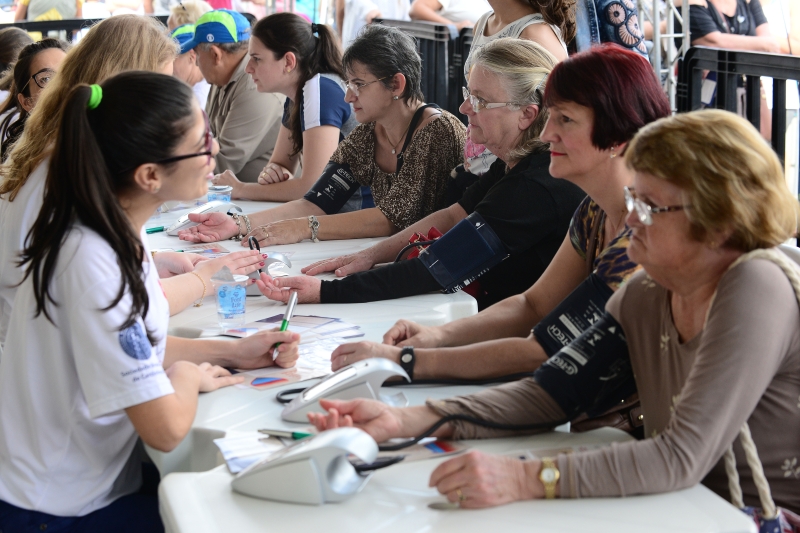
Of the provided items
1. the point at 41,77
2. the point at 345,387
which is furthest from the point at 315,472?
the point at 41,77

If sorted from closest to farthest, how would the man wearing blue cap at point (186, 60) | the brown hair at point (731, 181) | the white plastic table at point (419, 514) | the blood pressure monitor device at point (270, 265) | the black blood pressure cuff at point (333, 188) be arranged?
the white plastic table at point (419, 514) < the brown hair at point (731, 181) < the blood pressure monitor device at point (270, 265) < the black blood pressure cuff at point (333, 188) < the man wearing blue cap at point (186, 60)

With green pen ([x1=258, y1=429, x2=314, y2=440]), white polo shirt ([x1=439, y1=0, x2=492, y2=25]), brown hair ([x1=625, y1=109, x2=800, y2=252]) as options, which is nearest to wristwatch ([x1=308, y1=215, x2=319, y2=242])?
green pen ([x1=258, y1=429, x2=314, y2=440])

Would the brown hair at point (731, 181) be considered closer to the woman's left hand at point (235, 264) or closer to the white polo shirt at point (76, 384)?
the white polo shirt at point (76, 384)

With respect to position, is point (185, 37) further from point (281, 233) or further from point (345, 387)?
point (345, 387)

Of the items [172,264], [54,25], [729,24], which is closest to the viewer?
[172,264]

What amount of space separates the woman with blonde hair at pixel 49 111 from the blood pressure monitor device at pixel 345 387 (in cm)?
68

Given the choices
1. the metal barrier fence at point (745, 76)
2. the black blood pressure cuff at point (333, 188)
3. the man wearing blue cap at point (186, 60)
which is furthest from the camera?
the man wearing blue cap at point (186, 60)

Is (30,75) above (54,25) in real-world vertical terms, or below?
below

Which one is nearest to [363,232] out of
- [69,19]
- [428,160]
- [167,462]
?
[428,160]

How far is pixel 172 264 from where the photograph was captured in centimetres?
243

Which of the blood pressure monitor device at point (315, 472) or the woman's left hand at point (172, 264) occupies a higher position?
the blood pressure monitor device at point (315, 472)

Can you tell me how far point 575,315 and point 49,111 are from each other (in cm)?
127

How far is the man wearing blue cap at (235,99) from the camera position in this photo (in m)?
4.28

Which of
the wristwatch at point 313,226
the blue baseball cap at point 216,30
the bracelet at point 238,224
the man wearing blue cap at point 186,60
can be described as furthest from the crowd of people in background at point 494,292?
the man wearing blue cap at point 186,60
